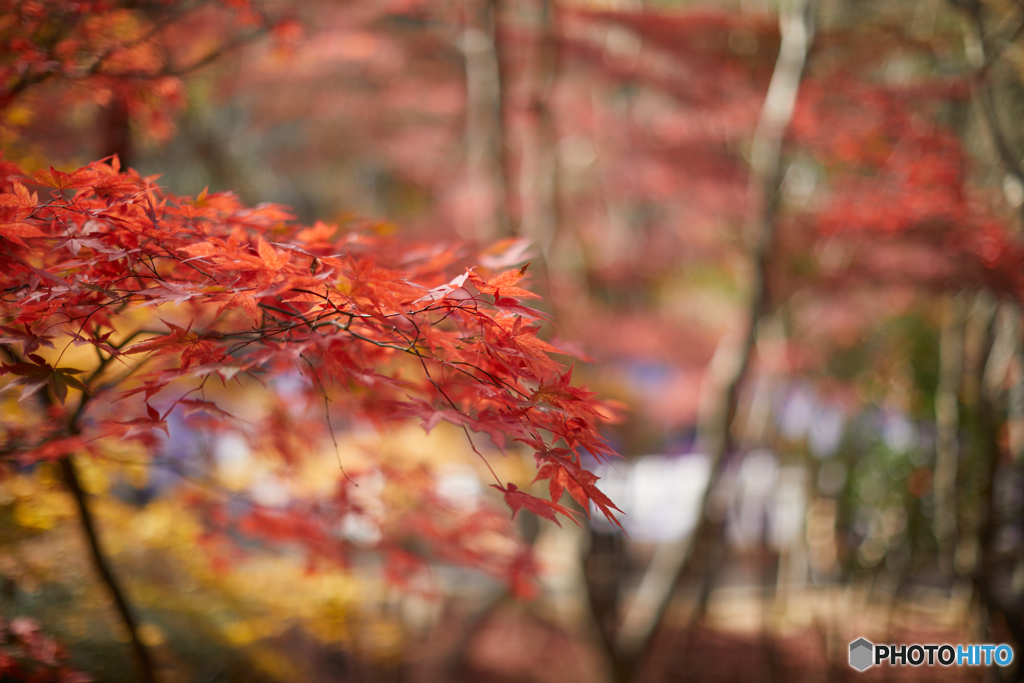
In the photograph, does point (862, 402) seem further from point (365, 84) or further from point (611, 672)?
point (365, 84)

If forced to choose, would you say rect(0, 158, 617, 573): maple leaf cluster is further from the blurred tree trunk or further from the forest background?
the blurred tree trunk

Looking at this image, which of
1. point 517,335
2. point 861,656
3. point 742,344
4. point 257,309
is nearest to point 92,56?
point 257,309

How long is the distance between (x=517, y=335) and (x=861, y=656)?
544 cm

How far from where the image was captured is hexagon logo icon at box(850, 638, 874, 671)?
192 inches

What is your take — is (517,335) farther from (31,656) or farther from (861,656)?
(861,656)

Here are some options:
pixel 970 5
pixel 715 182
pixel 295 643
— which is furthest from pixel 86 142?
pixel 970 5

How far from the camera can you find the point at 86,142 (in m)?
4.15

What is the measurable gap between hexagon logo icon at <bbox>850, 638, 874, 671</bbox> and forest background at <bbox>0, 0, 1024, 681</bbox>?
0.72 ft

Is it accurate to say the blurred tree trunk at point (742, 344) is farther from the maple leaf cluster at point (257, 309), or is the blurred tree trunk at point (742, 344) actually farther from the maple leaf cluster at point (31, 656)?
the maple leaf cluster at point (31, 656)

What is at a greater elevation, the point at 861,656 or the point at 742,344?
the point at 742,344

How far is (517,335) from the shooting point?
4.52ft

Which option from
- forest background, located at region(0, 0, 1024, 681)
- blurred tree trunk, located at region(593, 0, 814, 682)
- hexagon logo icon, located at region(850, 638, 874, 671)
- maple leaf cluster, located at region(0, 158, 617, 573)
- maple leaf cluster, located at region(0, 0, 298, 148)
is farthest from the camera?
hexagon logo icon, located at region(850, 638, 874, 671)

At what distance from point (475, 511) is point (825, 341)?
4901mm

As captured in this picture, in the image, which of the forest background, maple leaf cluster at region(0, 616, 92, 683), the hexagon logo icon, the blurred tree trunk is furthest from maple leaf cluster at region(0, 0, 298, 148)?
the hexagon logo icon
